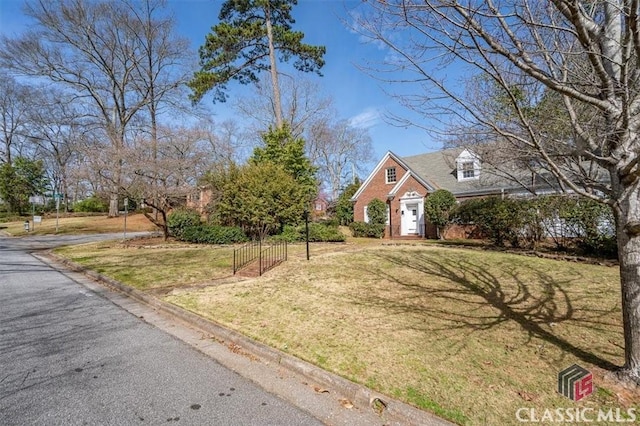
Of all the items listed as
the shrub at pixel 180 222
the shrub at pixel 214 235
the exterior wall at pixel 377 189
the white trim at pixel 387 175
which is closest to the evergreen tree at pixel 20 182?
the shrub at pixel 180 222

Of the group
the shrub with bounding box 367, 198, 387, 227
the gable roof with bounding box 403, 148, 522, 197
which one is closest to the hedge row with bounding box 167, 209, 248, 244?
the shrub with bounding box 367, 198, 387, 227

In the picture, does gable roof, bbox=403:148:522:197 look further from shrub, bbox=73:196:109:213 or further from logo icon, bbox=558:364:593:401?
shrub, bbox=73:196:109:213

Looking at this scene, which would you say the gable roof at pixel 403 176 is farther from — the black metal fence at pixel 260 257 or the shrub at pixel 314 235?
the black metal fence at pixel 260 257

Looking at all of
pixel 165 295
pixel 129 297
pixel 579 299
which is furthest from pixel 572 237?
pixel 129 297

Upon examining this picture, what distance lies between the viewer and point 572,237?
1021 cm

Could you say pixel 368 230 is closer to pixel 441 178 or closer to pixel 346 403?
pixel 441 178

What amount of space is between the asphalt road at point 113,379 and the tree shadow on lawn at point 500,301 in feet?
9.22

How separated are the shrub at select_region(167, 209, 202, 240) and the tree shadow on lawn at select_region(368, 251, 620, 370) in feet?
39.8

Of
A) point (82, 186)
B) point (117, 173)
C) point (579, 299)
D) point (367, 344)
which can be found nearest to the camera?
point (367, 344)

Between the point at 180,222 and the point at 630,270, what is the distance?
1721 cm

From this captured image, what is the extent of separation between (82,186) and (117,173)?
14.1 ft

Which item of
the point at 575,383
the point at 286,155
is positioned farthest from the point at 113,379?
the point at 286,155

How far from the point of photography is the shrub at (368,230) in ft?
62.9

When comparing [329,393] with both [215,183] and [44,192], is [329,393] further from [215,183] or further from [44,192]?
[44,192]
